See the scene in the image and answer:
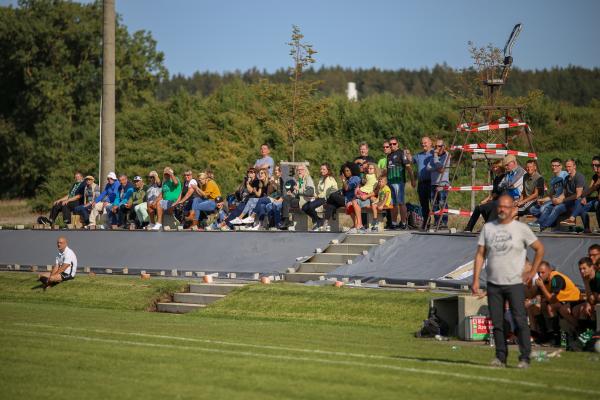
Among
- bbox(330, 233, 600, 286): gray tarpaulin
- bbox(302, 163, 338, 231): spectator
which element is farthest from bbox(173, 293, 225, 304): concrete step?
bbox(302, 163, 338, 231): spectator

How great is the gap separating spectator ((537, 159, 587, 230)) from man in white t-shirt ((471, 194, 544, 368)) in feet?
27.3

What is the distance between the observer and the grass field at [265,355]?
10.7m

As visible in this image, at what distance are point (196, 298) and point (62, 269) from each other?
4033mm

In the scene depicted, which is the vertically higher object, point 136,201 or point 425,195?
point 425,195

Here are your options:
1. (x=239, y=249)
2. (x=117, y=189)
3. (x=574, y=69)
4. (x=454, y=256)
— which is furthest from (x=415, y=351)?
(x=574, y=69)

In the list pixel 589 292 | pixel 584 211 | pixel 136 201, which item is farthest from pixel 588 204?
pixel 136 201

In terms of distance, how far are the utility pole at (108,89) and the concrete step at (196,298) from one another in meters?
11.0

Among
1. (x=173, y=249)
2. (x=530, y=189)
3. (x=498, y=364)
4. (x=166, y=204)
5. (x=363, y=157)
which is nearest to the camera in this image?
(x=498, y=364)

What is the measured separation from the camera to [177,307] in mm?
21062

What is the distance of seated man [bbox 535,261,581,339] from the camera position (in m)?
14.5

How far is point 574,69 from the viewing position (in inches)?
2613

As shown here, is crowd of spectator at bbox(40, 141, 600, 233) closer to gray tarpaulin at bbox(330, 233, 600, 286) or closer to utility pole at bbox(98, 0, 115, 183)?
gray tarpaulin at bbox(330, 233, 600, 286)

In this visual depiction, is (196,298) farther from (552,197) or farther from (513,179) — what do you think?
(552,197)

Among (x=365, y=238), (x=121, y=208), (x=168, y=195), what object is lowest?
(x=365, y=238)
